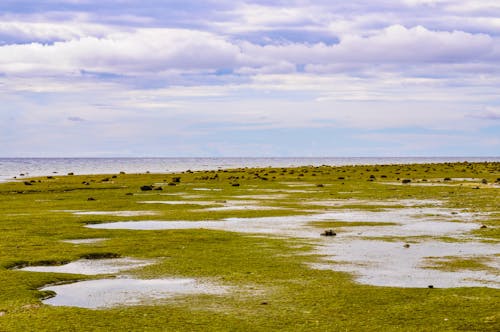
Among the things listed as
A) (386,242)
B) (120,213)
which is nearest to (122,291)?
(386,242)

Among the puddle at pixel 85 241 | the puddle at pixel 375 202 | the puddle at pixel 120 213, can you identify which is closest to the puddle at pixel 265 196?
the puddle at pixel 375 202

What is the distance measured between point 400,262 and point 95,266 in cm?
1105

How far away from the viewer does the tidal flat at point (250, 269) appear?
1631 cm

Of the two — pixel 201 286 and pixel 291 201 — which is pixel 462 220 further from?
pixel 201 286

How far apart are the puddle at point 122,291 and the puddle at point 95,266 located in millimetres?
1855

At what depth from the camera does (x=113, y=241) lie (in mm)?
30109

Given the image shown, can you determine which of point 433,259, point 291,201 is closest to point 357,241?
point 433,259

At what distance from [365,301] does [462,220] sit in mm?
22982

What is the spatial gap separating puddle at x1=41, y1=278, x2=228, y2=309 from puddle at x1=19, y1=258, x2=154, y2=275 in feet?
6.09

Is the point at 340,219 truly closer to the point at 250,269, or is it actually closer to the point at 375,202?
the point at 375,202

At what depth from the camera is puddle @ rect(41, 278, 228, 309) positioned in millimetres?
18047

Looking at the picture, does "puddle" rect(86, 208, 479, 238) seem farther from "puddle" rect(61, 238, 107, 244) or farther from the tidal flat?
"puddle" rect(61, 238, 107, 244)

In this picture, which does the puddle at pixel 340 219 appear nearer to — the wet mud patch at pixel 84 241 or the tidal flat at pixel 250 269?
the tidal flat at pixel 250 269

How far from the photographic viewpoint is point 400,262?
24406mm
